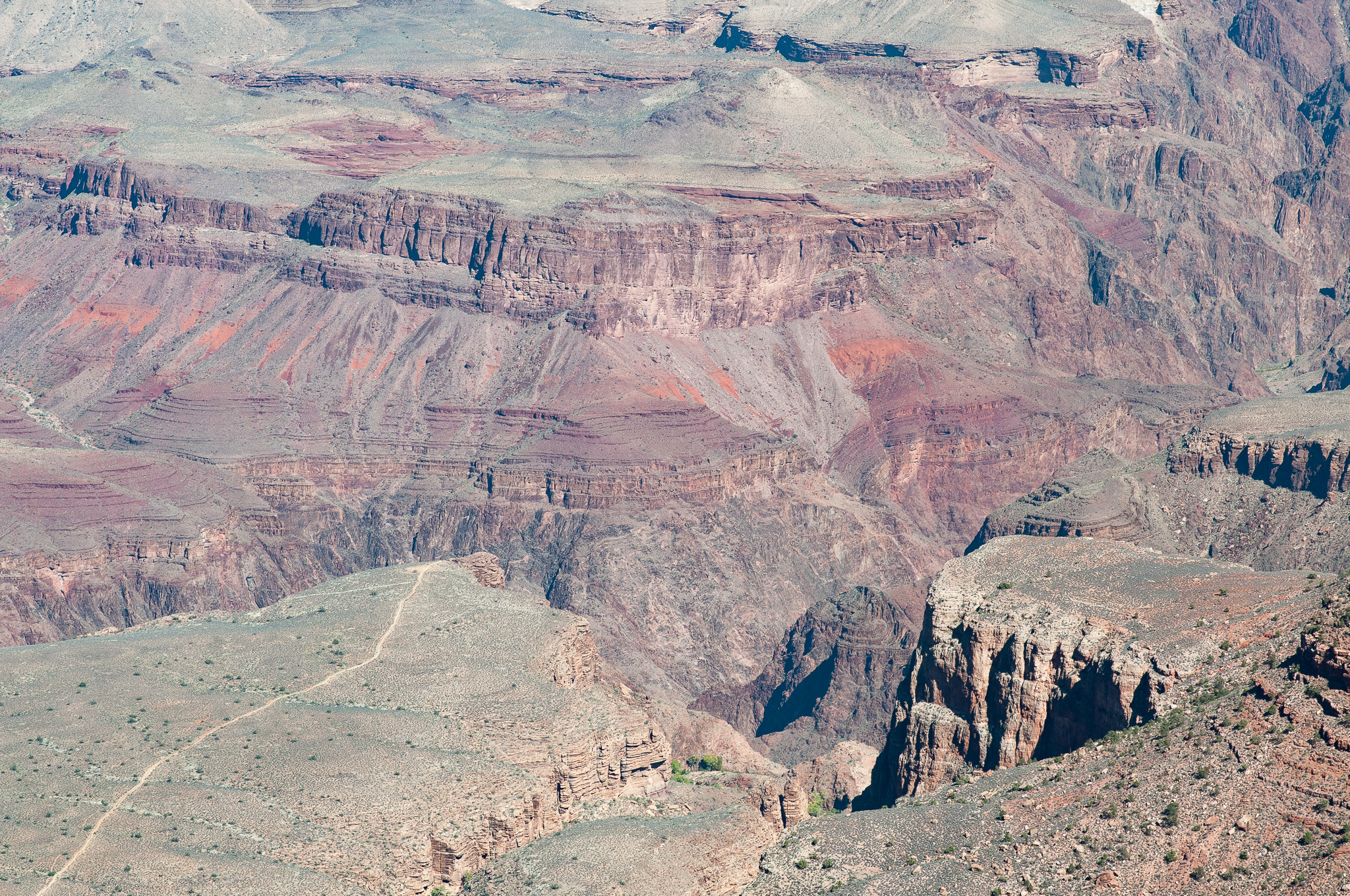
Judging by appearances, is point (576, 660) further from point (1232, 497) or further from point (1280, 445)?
point (1280, 445)

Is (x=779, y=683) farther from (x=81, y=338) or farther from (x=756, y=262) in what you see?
(x=81, y=338)

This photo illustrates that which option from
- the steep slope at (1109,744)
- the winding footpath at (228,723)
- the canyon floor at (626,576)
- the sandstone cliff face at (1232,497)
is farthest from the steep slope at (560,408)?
the steep slope at (1109,744)

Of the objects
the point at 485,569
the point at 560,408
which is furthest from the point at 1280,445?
the point at 560,408

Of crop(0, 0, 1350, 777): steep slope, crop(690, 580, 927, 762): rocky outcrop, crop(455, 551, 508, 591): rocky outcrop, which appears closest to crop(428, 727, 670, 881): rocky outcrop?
crop(455, 551, 508, 591): rocky outcrop

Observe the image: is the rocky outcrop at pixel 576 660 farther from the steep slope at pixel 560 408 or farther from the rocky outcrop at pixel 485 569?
the steep slope at pixel 560 408

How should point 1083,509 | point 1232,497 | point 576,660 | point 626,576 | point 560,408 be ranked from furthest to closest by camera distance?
point 560,408 < point 626,576 < point 1083,509 < point 1232,497 < point 576,660
